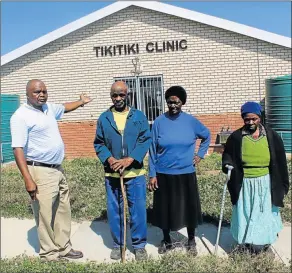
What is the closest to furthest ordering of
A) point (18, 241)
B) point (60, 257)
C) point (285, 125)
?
point (60, 257) → point (18, 241) → point (285, 125)

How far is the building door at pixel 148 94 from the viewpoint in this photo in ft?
35.9

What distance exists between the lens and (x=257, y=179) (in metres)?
3.96

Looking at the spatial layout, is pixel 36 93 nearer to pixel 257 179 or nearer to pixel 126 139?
pixel 126 139

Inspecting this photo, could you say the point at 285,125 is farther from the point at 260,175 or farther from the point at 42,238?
the point at 42,238

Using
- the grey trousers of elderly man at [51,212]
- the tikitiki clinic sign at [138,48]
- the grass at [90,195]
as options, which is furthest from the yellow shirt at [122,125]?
the tikitiki clinic sign at [138,48]

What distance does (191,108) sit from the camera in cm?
1073

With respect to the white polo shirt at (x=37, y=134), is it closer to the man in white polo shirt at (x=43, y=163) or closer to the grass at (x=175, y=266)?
the man in white polo shirt at (x=43, y=163)

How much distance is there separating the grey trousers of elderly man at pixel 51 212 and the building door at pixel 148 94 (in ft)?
22.3

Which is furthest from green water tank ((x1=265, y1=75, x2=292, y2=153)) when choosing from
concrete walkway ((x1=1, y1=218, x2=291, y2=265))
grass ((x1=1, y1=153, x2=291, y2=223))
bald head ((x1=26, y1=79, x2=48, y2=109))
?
bald head ((x1=26, y1=79, x2=48, y2=109))

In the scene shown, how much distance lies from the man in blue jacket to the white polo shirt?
445 mm

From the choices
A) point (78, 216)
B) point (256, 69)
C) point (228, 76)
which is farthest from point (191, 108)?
point (78, 216)

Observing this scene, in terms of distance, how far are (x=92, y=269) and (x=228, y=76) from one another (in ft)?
25.0

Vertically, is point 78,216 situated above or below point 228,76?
below

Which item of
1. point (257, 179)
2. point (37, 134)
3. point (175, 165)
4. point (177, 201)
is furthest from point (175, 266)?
point (37, 134)
